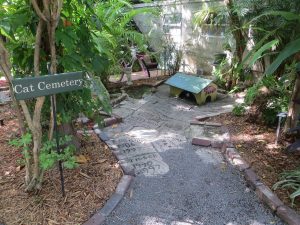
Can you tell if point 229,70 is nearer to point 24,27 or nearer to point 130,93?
point 130,93

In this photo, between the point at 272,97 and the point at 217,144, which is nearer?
the point at 217,144

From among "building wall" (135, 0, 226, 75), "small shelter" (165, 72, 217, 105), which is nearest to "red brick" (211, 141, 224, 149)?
"small shelter" (165, 72, 217, 105)

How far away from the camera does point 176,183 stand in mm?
2896

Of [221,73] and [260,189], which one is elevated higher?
[221,73]

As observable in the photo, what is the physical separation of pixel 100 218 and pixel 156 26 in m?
7.57

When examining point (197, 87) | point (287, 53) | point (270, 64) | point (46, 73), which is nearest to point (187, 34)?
point (197, 87)

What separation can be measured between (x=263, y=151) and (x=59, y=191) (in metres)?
2.32

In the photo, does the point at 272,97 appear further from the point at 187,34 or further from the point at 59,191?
the point at 187,34

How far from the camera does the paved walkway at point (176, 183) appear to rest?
2.41m

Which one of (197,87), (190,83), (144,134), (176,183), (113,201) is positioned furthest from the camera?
(190,83)

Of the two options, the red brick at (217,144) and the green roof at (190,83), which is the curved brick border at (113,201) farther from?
the green roof at (190,83)

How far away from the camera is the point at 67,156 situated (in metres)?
2.36

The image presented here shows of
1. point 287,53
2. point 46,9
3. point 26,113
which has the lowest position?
point 26,113

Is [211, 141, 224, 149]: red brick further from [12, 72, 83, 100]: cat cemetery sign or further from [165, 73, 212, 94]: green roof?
[12, 72, 83, 100]: cat cemetery sign
